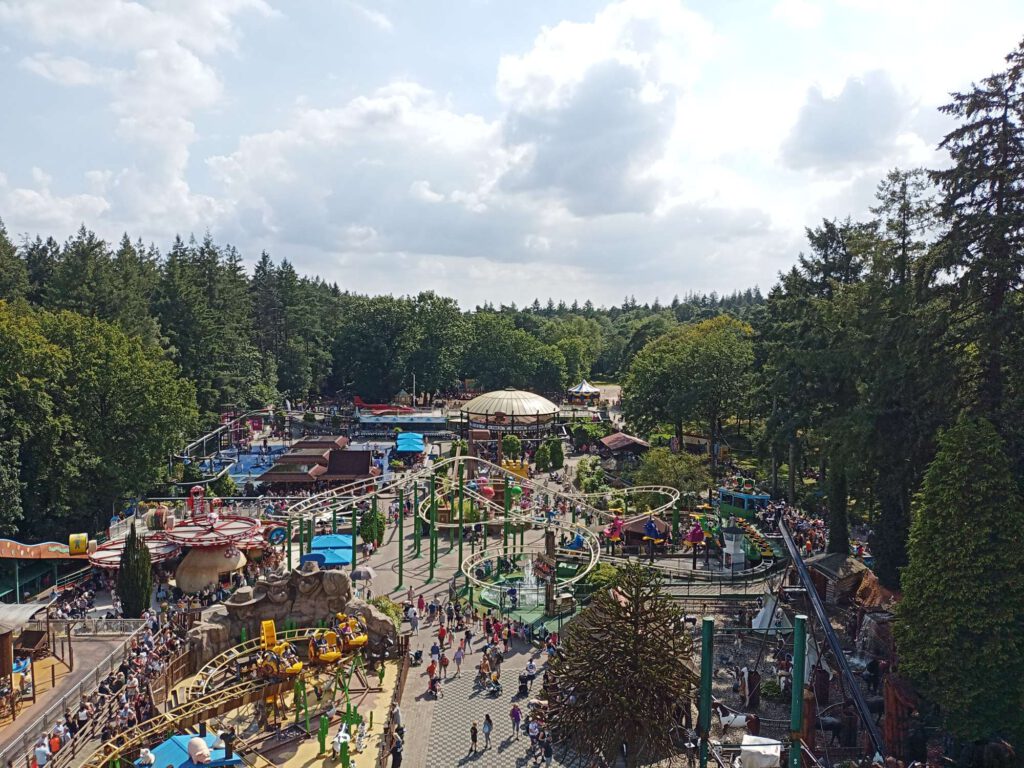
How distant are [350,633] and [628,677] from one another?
34.2 feet

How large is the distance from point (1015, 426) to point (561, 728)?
15.7 m

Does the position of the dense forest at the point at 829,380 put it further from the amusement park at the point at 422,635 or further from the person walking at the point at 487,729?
the person walking at the point at 487,729

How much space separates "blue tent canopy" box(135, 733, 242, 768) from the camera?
18.3 m

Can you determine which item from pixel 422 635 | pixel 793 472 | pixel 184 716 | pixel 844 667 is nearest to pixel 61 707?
pixel 184 716

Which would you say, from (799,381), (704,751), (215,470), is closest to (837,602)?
(799,381)

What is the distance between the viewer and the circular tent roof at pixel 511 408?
6225 centimetres

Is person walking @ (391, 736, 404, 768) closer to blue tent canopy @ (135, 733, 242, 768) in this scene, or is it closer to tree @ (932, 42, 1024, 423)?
blue tent canopy @ (135, 733, 242, 768)

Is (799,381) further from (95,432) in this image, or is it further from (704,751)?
(95,432)

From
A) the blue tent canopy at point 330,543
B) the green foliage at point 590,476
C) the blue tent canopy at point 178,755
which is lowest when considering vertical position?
the blue tent canopy at point 178,755

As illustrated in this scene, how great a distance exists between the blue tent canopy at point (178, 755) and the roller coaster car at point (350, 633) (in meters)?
5.80

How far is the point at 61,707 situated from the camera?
22.9 m

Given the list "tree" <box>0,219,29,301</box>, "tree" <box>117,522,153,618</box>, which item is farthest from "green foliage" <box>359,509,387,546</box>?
"tree" <box>0,219,29,301</box>

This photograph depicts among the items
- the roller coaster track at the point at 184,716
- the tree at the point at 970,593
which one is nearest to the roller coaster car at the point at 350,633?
the roller coaster track at the point at 184,716

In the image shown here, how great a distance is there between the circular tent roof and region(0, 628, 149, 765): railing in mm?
37727
